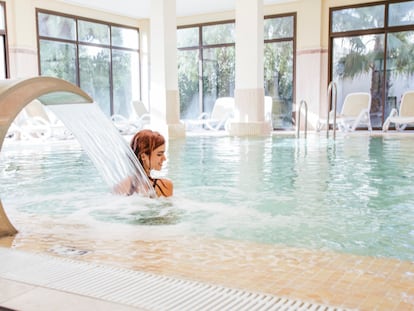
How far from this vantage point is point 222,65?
14.0m

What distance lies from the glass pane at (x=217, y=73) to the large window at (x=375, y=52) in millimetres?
3091

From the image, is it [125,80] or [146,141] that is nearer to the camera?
[146,141]

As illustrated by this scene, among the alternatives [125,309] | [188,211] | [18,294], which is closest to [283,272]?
[125,309]

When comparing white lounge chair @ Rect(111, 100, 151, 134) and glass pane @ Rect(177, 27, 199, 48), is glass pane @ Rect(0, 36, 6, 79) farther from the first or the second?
glass pane @ Rect(177, 27, 199, 48)

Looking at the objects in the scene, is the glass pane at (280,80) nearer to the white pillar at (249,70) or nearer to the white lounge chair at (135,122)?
the white pillar at (249,70)

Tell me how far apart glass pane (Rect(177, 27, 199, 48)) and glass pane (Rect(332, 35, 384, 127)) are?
4283mm

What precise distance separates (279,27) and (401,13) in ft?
10.2

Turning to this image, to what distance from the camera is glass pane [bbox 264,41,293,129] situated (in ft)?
42.1

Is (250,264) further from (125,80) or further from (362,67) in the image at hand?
(125,80)

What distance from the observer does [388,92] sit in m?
11.8

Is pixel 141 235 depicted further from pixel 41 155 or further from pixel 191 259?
pixel 41 155

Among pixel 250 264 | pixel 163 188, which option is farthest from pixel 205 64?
pixel 250 264

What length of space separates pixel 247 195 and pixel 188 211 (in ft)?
2.26

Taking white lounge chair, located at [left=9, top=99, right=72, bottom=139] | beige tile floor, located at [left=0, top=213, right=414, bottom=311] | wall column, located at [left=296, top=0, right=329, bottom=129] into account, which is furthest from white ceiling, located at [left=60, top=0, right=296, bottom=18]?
beige tile floor, located at [left=0, top=213, right=414, bottom=311]
